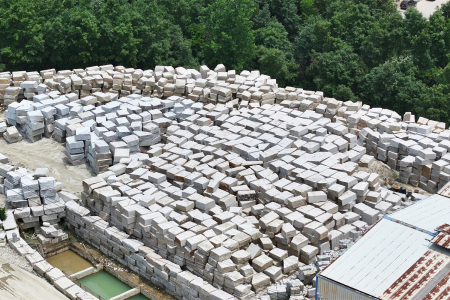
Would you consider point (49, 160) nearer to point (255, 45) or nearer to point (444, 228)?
point (444, 228)

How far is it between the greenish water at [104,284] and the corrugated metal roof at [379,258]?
6443mm

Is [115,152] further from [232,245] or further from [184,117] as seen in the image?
[232,245]

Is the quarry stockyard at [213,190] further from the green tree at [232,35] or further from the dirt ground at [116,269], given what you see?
the green tree at [232,35]

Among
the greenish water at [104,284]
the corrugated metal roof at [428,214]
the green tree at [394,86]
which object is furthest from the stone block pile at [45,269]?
the green tree at [394,86]

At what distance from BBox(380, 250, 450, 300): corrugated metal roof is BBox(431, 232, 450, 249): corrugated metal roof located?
0.80 ft

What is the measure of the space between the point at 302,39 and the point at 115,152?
1965 cm

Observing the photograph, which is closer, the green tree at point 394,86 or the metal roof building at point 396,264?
the metal roof building at point 396,264

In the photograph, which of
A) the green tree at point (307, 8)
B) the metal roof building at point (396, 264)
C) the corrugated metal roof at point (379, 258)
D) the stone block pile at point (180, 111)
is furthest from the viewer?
the green tree at point (307, 8)

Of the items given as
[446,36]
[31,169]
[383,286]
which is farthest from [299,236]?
[446,36]

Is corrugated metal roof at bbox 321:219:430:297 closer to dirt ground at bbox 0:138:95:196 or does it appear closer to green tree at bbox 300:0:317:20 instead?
dirt ground at bbox 0:138:95:196

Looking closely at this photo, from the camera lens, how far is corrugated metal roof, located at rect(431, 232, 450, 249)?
636 inches

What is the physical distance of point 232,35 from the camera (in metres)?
37.1

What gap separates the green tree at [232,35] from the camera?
36719 millimetres

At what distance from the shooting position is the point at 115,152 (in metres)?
22.4
